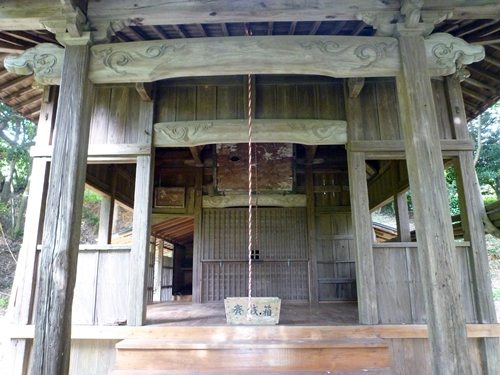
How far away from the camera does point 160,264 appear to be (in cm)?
1052

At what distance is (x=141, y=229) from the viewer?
4.10 metres

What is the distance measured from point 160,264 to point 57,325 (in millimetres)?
8438

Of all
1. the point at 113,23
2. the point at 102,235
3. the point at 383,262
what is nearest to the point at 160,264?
the point at 102,235

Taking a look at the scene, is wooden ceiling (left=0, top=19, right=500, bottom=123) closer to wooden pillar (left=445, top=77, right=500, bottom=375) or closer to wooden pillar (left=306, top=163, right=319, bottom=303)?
wooden pillar (left=445, top=77, right=500, bottom=375)

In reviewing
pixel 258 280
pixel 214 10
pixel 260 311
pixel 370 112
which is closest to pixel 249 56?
pixel 214 10

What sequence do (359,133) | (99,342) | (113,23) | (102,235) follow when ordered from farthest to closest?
(102,235) < (359,133) < (99,342) < (113,23)

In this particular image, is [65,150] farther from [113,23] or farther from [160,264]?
[160,264]

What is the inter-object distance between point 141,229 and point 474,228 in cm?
401

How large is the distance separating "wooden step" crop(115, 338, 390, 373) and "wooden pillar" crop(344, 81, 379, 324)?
0.59 meters

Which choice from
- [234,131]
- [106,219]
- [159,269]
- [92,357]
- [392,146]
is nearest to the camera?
[92,357]

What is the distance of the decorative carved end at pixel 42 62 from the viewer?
9.70ft

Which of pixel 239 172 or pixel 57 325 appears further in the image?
pixel 239 172

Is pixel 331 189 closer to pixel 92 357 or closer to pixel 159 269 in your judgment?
pixel 92 357

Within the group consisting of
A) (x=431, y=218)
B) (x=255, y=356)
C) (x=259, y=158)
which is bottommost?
(x=255, y=356)
